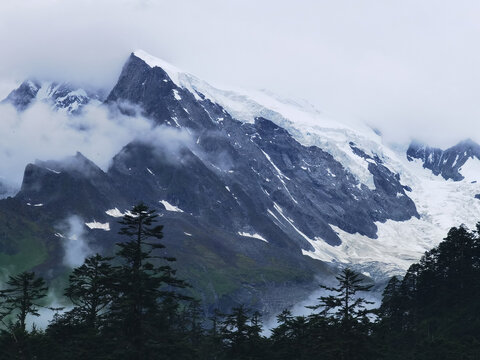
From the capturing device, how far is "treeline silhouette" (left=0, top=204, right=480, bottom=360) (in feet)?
162

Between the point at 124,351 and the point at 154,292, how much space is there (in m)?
4.27

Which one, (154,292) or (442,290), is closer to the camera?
(154,292)

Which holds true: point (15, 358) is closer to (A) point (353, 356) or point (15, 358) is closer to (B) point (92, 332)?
(B) point (92, 332)

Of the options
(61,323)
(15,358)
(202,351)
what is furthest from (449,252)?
(15,358)

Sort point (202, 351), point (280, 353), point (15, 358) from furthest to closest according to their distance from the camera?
point (202, 351), point (280, 353), point (15, 358)

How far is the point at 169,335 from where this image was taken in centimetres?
4931

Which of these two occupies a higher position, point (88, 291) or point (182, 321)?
point (182, 321)

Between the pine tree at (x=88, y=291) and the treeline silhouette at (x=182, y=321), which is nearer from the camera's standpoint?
the treeline silhouette at (x=182, y=321)

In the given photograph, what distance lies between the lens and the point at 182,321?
90.2 m

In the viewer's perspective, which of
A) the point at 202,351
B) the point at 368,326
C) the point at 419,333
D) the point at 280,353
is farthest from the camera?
the point at 419,333

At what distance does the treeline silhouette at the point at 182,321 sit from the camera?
1945 inches

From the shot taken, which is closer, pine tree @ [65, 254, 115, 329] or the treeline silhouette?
the treeline silhouette

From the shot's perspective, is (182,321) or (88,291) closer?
(88,291)

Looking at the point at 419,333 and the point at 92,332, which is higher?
the point at 419,333
